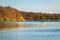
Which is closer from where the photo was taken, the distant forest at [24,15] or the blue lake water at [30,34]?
the blue lake water at [30,34]

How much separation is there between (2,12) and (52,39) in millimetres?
6164

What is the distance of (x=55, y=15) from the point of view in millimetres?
12445

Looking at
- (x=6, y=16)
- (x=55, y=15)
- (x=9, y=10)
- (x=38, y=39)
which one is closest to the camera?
(x=38, y=39)

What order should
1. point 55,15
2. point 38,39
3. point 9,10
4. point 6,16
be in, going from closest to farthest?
point 38,39 → point 55,15 → point 9,10 → point 6,16

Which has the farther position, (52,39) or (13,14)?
(13,14)

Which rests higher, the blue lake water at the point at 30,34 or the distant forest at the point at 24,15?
the distant forest at the point at 24,15

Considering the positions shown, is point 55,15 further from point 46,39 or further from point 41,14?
point 46,39

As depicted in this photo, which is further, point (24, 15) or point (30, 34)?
point (24, 15)

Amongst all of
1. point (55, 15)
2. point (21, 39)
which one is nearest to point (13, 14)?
point (55, 15)

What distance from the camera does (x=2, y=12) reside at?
545 inches

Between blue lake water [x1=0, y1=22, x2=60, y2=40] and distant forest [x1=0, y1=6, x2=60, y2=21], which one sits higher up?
distant forest [x1=0, y1=6, x2=60, y2=21]

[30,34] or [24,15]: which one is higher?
[24,15]

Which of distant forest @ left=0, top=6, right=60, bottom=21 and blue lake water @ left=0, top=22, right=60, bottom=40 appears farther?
distant forest @ left=0, top=6, right=60, bottom=21

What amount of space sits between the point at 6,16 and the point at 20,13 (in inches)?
61.6
